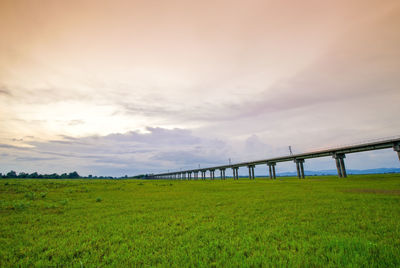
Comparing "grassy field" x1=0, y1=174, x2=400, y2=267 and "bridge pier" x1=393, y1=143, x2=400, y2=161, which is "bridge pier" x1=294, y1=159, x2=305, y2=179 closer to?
"bridge pier" x1=393, y1=143, x2=400, y2=161

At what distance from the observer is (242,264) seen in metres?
4.27

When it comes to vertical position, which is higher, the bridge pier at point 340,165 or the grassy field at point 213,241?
the bridge pier at point 340,165

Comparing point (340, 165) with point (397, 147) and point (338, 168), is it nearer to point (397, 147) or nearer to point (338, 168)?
point (338, 168)

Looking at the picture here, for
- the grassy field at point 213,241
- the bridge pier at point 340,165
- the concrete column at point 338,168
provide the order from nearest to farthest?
the grassy field at point 213,241 < the bridge pier at point 340,165 < the concrete column at point 338,168

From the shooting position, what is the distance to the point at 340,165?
2044 inches

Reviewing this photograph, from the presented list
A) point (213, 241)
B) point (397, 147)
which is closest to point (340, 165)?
point (397, 147)

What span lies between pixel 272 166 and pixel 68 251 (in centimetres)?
8190

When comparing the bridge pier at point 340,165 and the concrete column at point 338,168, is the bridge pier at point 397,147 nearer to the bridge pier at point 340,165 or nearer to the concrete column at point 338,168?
the bridge pier at point 340,165

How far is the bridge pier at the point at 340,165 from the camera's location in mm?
51281

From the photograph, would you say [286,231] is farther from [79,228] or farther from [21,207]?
[21,207]

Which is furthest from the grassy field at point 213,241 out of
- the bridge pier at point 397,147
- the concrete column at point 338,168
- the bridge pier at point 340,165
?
Result: the concrete column at point 338,168

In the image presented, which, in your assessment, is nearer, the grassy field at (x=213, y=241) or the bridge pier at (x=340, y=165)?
the grassy field at (x=213, y=241)

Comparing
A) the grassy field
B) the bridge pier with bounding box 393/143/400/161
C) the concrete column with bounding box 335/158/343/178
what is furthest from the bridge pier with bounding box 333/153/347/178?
the grassy field

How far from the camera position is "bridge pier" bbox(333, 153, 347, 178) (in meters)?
51.3
